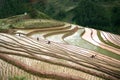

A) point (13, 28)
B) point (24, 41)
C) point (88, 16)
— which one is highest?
point (24, 41)

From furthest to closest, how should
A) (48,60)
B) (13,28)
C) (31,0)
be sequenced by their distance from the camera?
(31,0) → (13,28) → (48,60)

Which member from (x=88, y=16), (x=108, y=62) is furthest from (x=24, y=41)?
(x=88, y=16)

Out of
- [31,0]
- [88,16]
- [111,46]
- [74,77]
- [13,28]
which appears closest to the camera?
[74,77]

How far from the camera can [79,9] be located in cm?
3853

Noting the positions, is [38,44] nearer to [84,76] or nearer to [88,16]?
[84,76]

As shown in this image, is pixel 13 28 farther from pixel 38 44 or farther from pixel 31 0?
pixel 31 0

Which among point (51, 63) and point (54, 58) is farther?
point (54, 58)

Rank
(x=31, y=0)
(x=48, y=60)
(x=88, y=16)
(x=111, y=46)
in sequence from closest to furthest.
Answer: (x=48, y=60) < (x=111, y=46) < (x=88, y=16) < (x=31, y=0)

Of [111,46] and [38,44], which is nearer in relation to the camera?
[38,44]

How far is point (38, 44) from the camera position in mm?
13469

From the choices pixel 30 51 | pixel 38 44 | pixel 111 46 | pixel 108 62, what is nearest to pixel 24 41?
pixel 38 44

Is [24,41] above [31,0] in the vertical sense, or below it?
above

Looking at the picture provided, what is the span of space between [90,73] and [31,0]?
31.2m

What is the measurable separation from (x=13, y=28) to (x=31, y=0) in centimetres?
2252
